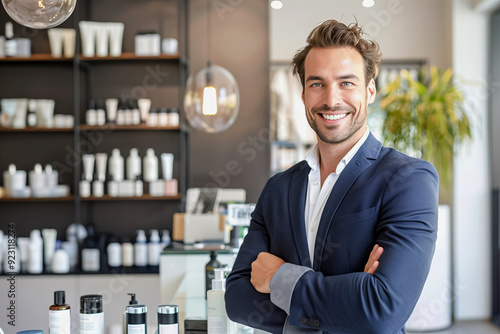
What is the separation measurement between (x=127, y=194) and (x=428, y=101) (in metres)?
2.49

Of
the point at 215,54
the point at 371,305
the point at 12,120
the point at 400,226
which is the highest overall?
the point at 215,54

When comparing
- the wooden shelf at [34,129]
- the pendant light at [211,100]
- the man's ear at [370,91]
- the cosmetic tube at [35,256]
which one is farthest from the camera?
the wooden shelf at [34,129]

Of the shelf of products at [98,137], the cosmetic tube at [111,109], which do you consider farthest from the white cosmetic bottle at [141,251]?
the cosmetic tube at [111,109]

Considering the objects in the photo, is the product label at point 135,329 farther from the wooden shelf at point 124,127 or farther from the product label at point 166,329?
the wooden shelf at point 124,127

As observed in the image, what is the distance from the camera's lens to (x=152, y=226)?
482 cm

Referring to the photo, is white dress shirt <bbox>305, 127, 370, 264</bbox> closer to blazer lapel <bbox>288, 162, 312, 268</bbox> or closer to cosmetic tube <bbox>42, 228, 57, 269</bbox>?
blazer lapel <bbox>288, 162, 312, 268</bbox>

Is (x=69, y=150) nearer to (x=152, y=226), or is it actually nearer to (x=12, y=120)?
(x=12, y=120)

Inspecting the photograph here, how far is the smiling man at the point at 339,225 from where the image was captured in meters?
1.31

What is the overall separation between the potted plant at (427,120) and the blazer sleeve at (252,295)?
3.35 meters

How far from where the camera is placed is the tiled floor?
187 inches

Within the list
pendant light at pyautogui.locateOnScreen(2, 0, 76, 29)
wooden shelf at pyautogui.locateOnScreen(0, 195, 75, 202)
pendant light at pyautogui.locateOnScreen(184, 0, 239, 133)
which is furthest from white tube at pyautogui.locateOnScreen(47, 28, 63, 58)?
pendant light at pyautogui.locateOnScreen(2, 0, 76, 29)

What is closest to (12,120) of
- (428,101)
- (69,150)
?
(69,150)

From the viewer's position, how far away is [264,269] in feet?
4.89

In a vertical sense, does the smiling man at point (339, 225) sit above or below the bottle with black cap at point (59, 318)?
above
